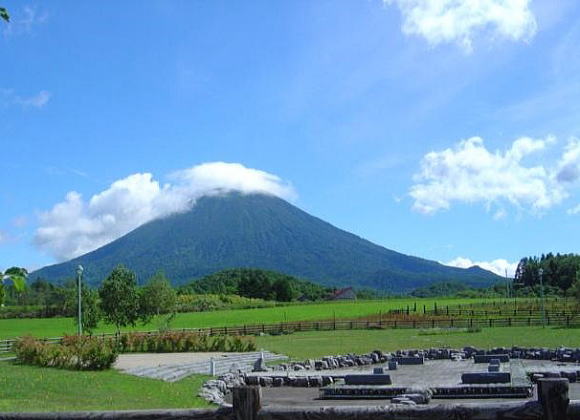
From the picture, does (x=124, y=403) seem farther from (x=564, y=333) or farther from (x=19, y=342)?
(x=564, y=333)

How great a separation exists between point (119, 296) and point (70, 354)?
30.9 m

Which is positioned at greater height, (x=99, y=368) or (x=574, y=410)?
(x=574, y=410)

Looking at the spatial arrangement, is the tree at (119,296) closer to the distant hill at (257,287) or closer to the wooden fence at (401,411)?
the wooden fence at (401,411)

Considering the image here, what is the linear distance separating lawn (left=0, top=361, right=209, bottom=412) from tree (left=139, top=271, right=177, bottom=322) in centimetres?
3885

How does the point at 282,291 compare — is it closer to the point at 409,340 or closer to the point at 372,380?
the point at 409,340

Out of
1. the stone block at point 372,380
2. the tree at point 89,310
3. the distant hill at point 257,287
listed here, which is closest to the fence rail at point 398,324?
the tree at point 89,310

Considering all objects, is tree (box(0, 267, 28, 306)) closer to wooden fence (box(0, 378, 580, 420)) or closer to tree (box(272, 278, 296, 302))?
wooden fence (box(0, 378, 580, 420))

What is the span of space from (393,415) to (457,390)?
1576 centimetres

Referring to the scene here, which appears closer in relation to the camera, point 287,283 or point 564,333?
point 564,333

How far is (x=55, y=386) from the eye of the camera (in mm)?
20641

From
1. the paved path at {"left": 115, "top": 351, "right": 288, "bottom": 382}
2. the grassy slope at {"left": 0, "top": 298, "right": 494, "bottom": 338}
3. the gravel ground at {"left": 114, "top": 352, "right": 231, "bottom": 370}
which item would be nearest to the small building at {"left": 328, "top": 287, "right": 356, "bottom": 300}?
the grassy slope at {"left": 0, "top": 298, "right": 494, "bottom": 338}

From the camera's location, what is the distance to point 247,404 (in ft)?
18.7

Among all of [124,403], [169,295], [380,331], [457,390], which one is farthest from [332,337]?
[124,403]

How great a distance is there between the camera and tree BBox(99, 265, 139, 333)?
58312 mm
